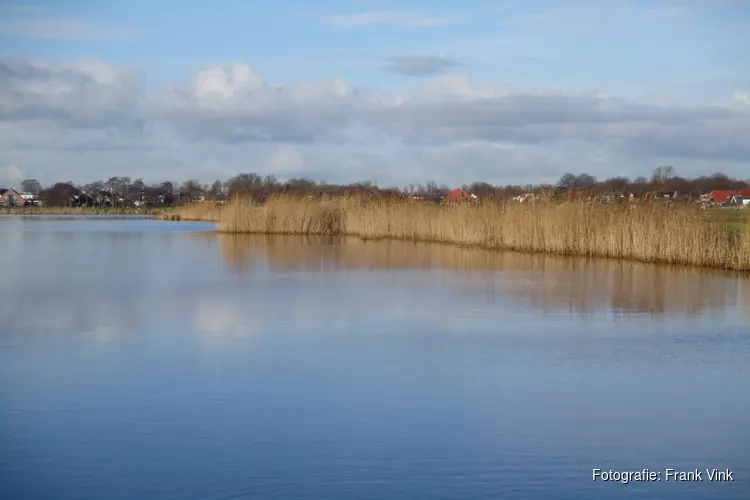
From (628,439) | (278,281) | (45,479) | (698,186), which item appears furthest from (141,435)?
(698,186)

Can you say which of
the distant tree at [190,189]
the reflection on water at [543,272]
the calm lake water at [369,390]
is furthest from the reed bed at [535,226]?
the distant tree at [190,189]

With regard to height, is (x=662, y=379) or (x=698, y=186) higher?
(x=698, y=186)

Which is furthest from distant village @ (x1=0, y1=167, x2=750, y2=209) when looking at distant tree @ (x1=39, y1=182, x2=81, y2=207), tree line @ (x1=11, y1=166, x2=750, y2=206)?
distant tree @ (x1=39, y1=182, x2=81, y2=207)

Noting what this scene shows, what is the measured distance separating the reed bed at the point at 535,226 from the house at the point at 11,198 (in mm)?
54143

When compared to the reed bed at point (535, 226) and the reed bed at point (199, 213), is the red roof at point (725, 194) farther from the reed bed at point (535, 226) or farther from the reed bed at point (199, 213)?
the reed bed at point (199, 213)

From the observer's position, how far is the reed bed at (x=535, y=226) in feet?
46.5

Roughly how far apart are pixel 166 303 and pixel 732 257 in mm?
8501

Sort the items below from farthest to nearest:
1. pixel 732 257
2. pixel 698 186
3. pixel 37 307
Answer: pixel 698 186
pixel 732 257
pixel 37 307

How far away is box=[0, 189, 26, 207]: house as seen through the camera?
7519 centimetres

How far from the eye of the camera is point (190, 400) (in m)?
5.17

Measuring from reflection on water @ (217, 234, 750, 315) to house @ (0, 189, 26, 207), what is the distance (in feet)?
199

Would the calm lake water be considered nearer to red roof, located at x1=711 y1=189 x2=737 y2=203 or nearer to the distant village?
the distant village

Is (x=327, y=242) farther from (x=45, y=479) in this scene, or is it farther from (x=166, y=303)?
(x=45, y=479)

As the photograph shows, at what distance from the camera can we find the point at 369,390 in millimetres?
5441
